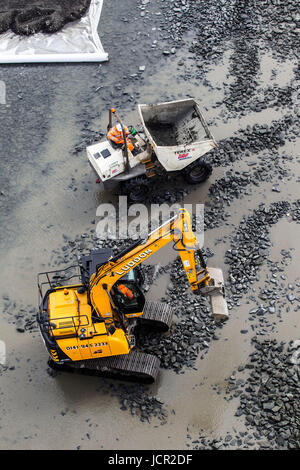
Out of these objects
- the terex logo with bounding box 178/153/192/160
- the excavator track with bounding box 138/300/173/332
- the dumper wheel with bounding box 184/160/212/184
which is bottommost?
the excavator track with bounding box 138/300/173/332

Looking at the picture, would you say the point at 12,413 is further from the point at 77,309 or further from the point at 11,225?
the point at 11,225

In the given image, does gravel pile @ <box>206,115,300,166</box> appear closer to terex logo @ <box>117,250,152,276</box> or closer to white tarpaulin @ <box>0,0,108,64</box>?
white tarpaulin @ <box>0,0,108,64</box>

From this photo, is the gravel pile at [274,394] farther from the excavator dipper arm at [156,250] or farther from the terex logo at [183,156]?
the terex logo at [183,156]

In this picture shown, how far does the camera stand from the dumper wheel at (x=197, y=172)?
1293 centimetres

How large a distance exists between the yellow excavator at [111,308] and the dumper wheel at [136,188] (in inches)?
135

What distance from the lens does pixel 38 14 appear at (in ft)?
58.2

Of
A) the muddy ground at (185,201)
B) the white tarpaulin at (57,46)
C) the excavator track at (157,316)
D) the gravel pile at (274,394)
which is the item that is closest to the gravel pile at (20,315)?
the muddy ground at (185,201)

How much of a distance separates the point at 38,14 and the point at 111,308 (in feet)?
43.2

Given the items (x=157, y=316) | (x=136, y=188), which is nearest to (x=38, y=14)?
(x=136, y=188)

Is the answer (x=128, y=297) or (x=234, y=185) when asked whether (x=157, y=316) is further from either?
(x=234, y=185)

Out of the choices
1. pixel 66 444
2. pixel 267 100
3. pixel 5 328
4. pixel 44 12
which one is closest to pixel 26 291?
pixel 5 328

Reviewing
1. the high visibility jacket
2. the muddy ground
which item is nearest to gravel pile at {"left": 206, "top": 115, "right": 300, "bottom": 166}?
the muddy ground

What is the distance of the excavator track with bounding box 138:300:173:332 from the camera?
10.2 m

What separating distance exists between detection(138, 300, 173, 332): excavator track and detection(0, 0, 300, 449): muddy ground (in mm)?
370
